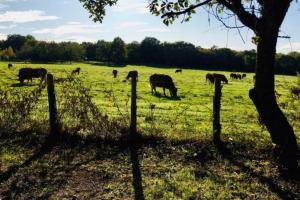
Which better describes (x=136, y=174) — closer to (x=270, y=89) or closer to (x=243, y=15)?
(x=270, y=89)

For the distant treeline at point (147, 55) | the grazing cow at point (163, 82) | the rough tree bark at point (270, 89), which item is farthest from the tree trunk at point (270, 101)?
the distant treeline at point (147, 55)

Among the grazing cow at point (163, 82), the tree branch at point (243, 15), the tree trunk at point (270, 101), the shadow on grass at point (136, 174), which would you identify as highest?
the tree branch at point (243, 15)

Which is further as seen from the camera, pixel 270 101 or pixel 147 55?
pixel 147 55

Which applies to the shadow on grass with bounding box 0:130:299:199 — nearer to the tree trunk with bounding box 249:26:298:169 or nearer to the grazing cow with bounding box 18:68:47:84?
the tree trunk with bounding box 249:26:298:169

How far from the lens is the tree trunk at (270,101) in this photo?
8.60 meters

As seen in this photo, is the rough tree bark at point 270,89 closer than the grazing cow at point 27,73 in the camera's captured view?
Yes

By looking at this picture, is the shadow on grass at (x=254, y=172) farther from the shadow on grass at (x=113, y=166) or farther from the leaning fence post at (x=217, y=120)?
the leaning fence post at (x=217, y=120)

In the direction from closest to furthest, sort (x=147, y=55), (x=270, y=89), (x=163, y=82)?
(x=270, y=89)
(x=163, y=82)
(x=147, y=55)

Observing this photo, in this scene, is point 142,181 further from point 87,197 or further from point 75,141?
point 75,141

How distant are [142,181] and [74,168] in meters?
1.84

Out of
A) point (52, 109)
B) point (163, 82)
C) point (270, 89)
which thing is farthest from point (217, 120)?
point (163, 82)

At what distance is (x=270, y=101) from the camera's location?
29.1 ft

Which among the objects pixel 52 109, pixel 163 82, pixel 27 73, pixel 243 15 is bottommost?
pixel 163 82

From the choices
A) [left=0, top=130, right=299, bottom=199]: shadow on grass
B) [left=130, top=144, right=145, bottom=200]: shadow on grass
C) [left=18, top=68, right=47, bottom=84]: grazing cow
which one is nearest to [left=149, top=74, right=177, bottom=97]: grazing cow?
[left=18, top=68, right=47, bottom=84]: grazing cow
